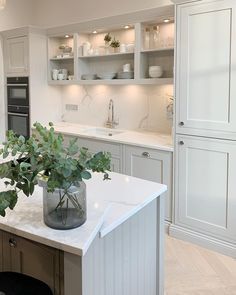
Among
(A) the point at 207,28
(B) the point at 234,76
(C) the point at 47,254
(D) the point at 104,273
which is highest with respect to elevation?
(A) the point at 207,28

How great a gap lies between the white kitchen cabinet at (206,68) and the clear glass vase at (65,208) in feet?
6.17

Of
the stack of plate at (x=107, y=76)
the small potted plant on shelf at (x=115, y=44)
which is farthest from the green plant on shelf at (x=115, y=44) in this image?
the stack of plate at (x=107, y=76)

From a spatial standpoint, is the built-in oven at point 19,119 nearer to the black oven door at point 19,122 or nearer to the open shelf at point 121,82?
the black oven door at point 19,122

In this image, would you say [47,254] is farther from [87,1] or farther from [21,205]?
[87,1]

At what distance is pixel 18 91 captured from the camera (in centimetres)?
488

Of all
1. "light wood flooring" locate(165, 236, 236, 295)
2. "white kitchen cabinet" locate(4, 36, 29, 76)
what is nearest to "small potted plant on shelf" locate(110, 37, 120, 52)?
"white kitchen cabinet" locate(4, 36, 29, 76)

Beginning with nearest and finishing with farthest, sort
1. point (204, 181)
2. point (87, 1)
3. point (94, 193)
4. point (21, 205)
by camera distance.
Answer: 1. point (21, 205)
2. point (94, 193)
3. point (204, 181)
4. point (87, 1)

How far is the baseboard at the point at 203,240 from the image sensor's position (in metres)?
3.12

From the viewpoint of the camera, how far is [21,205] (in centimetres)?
174

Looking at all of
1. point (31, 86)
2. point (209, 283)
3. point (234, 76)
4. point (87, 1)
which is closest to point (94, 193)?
point (209, 283)

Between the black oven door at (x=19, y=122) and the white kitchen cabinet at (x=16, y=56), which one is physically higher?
the white kitchen cabinet at (x=16, y=56)

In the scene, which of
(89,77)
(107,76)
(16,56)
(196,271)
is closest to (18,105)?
(16,56)

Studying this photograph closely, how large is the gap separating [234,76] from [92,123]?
2396 millimetres

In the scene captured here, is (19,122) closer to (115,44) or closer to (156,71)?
(115,44)
